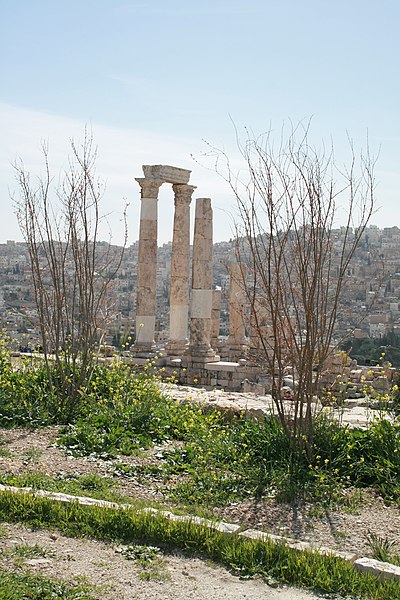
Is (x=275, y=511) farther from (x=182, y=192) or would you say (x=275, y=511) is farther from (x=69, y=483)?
(x=182, y=192)

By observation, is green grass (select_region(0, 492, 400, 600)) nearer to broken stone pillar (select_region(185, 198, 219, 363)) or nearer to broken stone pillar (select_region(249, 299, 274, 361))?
broken stone pillar (select_region(249, 299, 274, 361))

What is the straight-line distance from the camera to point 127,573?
18.8ft

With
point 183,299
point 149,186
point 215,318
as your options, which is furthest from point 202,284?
point 215,318

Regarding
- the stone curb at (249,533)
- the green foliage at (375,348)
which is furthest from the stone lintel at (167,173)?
the stone curb at (249,533)

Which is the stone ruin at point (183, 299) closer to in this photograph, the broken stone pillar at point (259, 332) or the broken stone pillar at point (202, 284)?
the broken stone pillar at point (202, 284)

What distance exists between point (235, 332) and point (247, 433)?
16628 millimetres

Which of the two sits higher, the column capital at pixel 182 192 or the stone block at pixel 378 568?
the column capital at pixel 182 192

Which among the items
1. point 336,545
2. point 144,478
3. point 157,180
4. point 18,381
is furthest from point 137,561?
point 157,180

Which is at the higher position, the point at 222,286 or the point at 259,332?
the point at 222,286

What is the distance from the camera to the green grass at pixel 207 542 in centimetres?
555

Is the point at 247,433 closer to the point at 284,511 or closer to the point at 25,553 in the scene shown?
the point at 284,511

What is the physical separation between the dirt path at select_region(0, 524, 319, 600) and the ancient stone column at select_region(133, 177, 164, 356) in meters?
15.0

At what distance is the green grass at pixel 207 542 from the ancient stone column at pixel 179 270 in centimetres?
1506

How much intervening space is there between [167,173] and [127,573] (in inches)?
650
